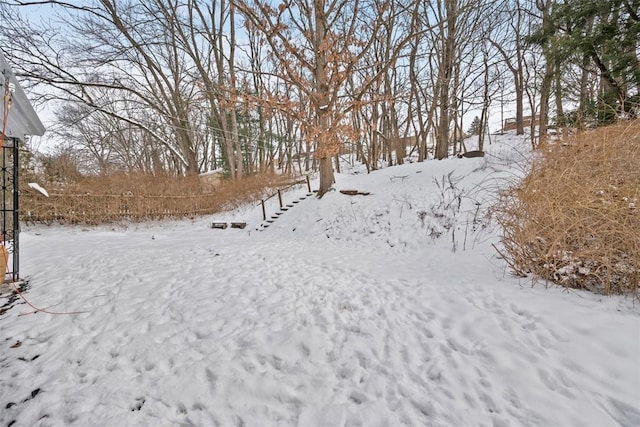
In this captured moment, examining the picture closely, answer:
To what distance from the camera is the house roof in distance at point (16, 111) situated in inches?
135

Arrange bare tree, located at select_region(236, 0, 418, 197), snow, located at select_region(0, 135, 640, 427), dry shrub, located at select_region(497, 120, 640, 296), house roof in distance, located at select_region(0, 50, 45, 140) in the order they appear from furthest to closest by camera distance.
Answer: bare tree, located at select_region(236, 0, 418, 197)
house roof in distance, located at select_region(0, 50, 45, 140)
dry shrub, located at select_region(497, 120, 640, 296)
snow, located at select_region(0, 135, 640, 427)

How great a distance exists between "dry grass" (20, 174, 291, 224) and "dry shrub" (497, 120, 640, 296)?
12625 mm

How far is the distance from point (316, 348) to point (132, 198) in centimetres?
1237

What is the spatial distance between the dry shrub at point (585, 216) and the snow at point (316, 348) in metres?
0.27

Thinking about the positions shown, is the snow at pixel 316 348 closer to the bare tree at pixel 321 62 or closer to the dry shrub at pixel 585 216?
the dry shrub at pixel 585 216

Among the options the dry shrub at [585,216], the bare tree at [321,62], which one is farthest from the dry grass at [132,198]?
the dry shrub at [585,216]

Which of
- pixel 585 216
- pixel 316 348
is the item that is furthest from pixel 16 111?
pixel 585 216

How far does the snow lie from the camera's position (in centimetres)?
166

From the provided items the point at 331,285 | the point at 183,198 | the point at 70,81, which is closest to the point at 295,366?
the point at 331,285

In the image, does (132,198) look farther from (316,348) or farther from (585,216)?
(585,216)

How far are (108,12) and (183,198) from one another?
10346 mm

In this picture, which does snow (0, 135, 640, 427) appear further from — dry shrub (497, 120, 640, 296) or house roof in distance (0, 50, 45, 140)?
house roof in distance (0, 50, 45, 140)

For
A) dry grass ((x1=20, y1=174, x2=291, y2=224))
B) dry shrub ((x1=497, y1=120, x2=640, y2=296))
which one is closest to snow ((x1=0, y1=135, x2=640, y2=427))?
dry shrub ((x1=497, y1=120, x2=640, y2=296))

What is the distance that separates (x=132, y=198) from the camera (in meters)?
11.3
